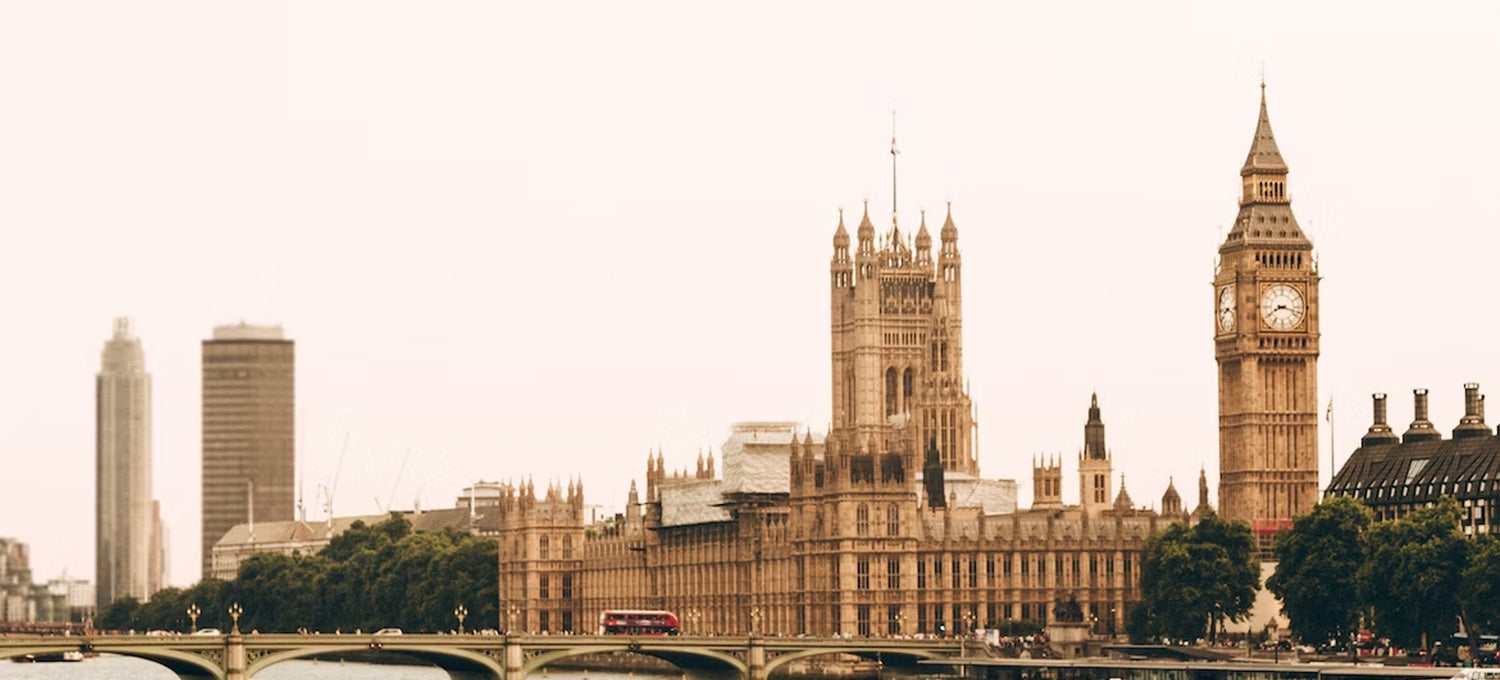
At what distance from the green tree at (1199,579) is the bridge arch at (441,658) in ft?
122

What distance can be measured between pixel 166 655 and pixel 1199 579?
57.7 metres

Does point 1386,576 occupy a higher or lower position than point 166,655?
higher

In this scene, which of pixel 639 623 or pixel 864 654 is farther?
pixel 639 623

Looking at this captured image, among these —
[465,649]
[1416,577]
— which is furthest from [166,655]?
[1416,577]

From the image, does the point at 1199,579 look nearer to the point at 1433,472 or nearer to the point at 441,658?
the point at 1433,472

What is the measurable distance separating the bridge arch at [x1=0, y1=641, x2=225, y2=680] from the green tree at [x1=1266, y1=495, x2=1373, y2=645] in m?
52.0

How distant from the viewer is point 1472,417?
196m

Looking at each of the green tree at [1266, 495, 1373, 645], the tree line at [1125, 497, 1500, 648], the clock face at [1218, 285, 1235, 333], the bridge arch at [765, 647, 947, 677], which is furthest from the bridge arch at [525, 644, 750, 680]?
the clock face at [1218, 285, 1235, 333]

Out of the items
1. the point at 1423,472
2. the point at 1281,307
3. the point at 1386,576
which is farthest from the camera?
the point at 1281,307

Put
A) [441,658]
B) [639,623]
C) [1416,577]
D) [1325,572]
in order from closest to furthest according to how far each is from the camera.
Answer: [1416,577] < [441,658] < [1325,572] < [639,623]

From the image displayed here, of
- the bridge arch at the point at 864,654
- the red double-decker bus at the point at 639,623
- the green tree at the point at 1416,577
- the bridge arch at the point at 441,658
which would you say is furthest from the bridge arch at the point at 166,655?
the green tree at the point at 1416,577

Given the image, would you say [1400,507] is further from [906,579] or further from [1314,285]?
[906,579]

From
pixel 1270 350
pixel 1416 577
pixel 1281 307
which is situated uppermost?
pixel 1281 307

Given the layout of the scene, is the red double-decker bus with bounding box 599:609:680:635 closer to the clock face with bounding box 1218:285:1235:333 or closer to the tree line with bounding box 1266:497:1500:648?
the tree line with bounding box 1266:497:1500:648
